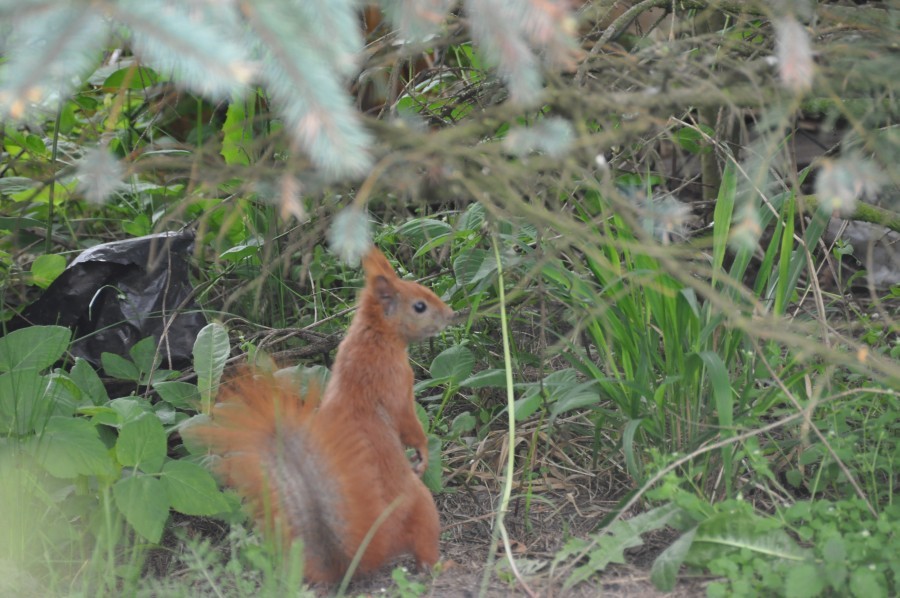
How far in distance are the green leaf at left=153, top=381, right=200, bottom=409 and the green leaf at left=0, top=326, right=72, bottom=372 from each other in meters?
0.29

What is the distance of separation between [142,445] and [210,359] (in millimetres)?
392

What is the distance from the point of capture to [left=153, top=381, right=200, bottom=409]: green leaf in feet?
9.10

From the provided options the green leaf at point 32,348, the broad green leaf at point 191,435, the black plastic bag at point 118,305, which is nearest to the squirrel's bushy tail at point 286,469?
the broad green leaf at point 191,435

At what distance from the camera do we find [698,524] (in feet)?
7.23

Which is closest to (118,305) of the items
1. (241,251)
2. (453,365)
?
(241,251)

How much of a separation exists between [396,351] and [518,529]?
0.62m

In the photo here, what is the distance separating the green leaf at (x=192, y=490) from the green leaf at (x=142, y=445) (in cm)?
4

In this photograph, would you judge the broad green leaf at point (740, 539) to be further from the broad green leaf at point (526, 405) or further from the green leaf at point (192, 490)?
the green leaf at point (192, 490)

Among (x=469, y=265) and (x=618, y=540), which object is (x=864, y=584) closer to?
(x=618, y=540)

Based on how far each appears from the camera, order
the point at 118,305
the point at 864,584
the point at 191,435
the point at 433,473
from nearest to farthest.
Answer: the point at 864,584 < the point at 191,435 < the point at 433,473 < the point at 118,305

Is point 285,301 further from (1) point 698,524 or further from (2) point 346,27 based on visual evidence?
(2) point 346,27

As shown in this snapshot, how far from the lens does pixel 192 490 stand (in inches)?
92.8

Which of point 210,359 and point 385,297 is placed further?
point 210,359

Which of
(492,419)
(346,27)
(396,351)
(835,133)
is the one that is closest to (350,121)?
(346,27)
